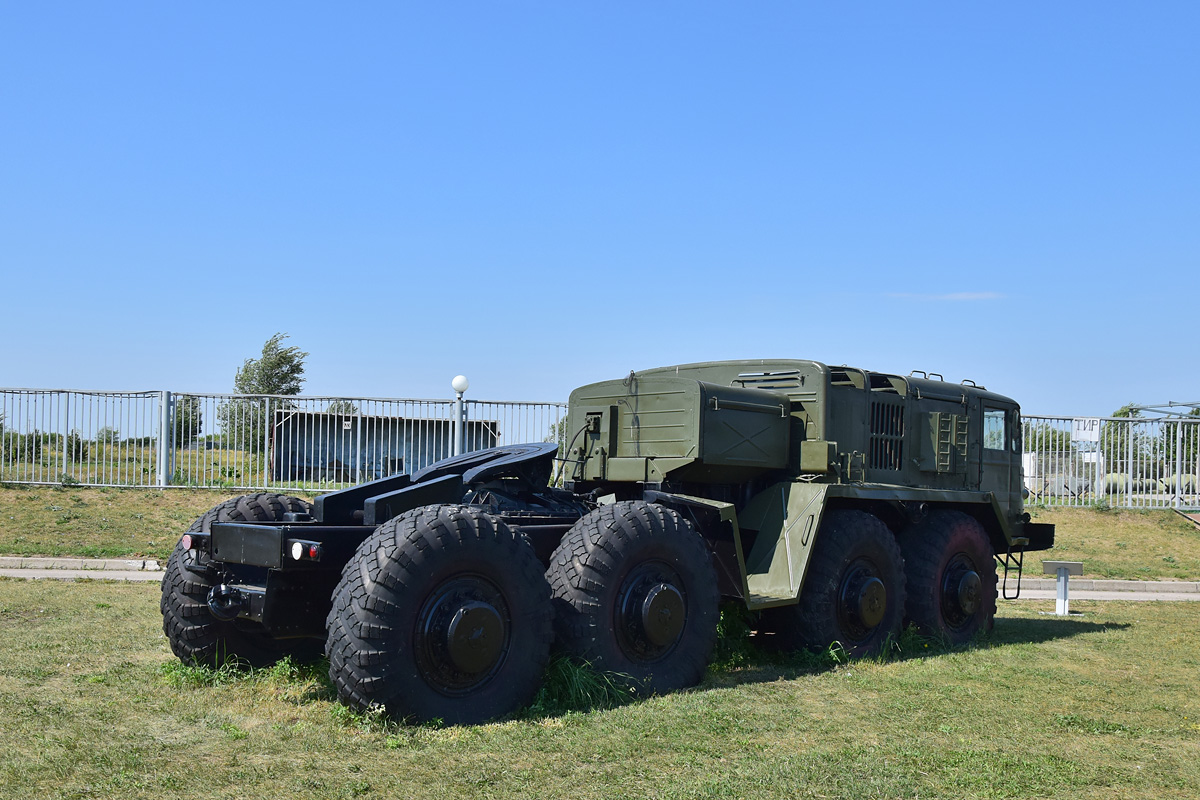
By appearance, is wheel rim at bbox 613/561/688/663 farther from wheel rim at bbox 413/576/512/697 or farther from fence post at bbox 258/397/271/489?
fence post at bbox 258/397/271/489

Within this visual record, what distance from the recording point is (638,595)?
7.48m

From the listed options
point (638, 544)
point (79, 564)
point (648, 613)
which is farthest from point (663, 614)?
point (79, 564)

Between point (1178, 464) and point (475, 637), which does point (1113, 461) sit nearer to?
point (1178, 464)

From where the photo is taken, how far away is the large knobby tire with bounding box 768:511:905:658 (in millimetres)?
9047

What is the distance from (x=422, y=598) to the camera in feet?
20.6

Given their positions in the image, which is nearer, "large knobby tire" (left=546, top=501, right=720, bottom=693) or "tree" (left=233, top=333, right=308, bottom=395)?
"large knobby tire" (left=546, top=501, right=720, bottom=693)

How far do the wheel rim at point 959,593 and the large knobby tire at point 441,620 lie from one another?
5250 mm

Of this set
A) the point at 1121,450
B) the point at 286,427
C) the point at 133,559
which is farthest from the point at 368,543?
the point at 1121,450

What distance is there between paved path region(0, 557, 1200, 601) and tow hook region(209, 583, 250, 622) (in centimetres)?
757

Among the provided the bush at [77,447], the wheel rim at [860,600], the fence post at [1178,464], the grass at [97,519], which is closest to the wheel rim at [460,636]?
A: the wheel rim at [860,600]

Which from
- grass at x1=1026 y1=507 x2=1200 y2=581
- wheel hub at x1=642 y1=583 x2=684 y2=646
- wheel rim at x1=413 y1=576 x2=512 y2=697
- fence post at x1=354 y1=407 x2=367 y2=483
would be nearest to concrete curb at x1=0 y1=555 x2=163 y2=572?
fence post at x1=354 y1=407 x2=367 y2=483

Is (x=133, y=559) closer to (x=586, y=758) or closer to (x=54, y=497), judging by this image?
(x=54, y=497)

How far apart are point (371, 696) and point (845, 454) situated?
538 centimetres

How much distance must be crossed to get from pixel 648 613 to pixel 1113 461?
19738 millimetres
